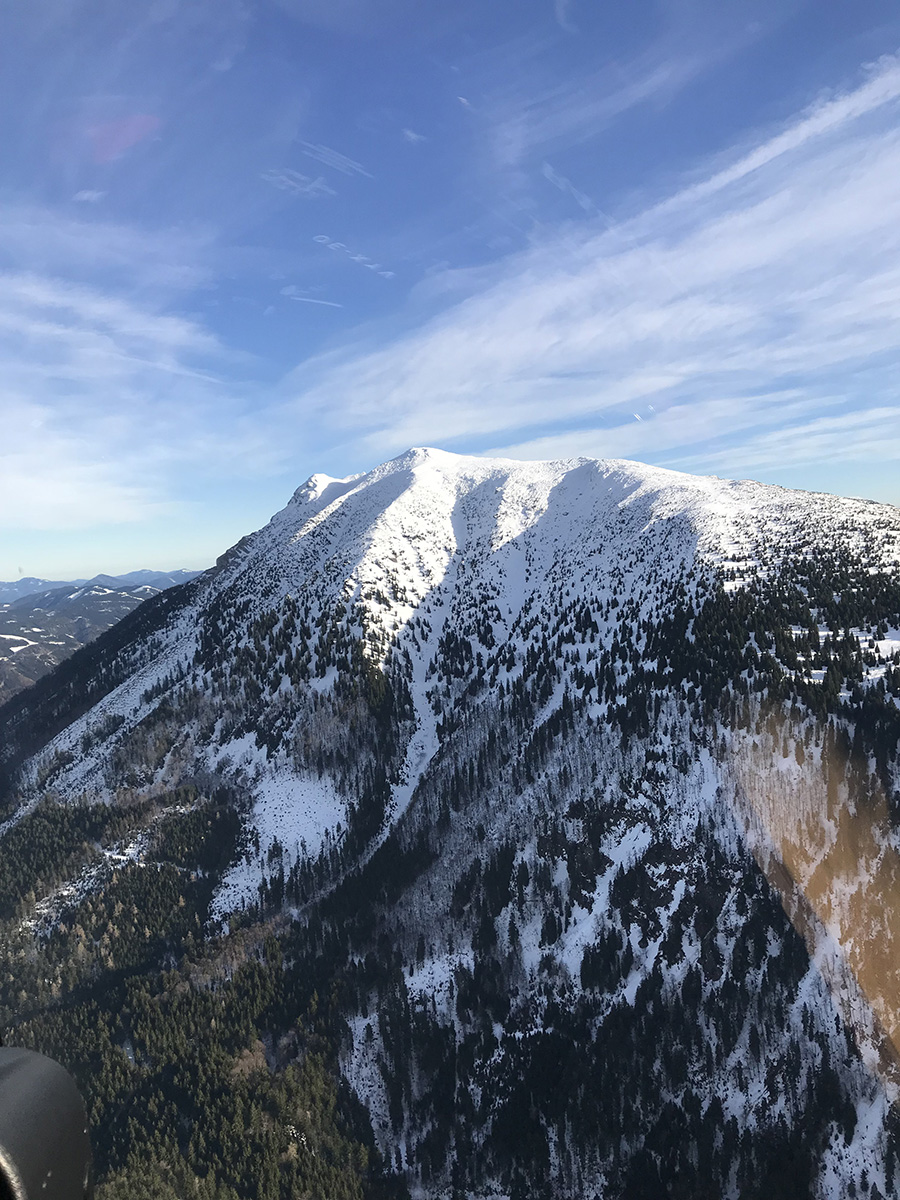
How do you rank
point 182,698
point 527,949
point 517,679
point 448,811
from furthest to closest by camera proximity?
point 182,698 → point 517,679 → point 448,811 → point 527,949

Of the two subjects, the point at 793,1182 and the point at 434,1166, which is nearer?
the point at 793,1182

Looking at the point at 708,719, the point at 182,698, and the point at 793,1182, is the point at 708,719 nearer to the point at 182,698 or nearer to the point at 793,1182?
the point at 793,1182

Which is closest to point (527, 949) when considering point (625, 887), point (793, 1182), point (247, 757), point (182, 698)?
point (625, 887)

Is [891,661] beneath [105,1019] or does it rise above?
above

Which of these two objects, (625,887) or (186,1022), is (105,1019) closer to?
(186,1022)

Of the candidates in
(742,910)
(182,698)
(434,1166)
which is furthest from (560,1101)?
(182,698)

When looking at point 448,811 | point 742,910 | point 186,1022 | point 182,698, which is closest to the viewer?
point 742,910

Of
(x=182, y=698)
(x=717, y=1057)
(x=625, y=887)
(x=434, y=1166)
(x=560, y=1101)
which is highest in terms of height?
(x=182, y=698)
